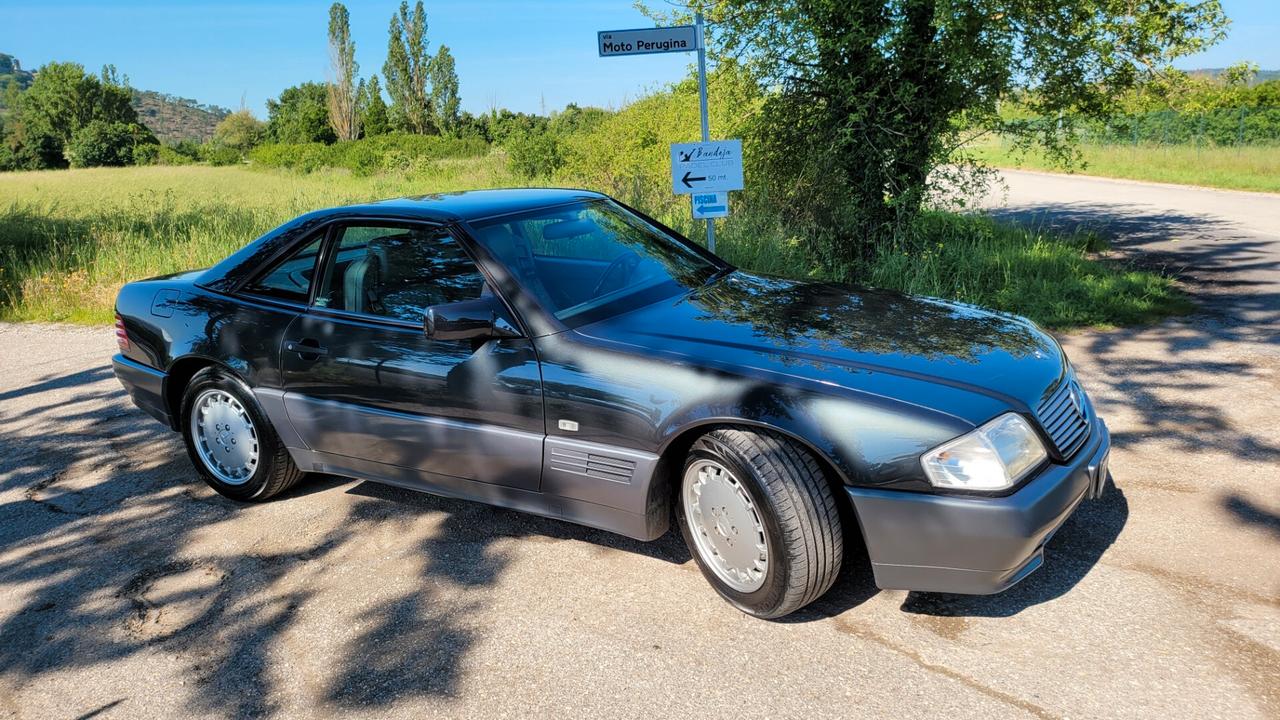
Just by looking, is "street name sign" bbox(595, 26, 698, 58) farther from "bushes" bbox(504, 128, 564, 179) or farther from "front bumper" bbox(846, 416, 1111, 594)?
"bushes" bbox(504, 128, 564, 179)

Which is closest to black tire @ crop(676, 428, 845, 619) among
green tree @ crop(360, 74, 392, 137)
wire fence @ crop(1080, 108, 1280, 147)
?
wire fence @ crop(1080, 108, 1280, 147)

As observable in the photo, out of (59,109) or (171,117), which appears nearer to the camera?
(59,109)

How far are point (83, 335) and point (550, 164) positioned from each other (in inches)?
537

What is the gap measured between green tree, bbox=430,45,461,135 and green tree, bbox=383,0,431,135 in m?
0.51

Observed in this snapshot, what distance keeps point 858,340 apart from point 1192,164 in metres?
24.7

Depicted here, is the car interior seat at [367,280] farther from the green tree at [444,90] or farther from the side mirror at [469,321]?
the green tree at [444,90]

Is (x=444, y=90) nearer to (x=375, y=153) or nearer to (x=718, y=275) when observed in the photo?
(x=375, y=153)

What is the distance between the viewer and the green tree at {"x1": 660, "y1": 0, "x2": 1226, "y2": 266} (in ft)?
31.0

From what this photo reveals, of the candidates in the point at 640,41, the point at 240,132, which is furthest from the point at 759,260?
the point at 240,132

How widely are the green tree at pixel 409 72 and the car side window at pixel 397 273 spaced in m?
62.9

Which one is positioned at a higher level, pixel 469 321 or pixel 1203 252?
pixel 469 321

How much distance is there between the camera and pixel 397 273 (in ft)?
13.3

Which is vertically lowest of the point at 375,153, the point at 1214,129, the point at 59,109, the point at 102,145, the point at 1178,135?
the point at 1178,135

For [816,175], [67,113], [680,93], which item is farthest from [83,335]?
[67,113]
